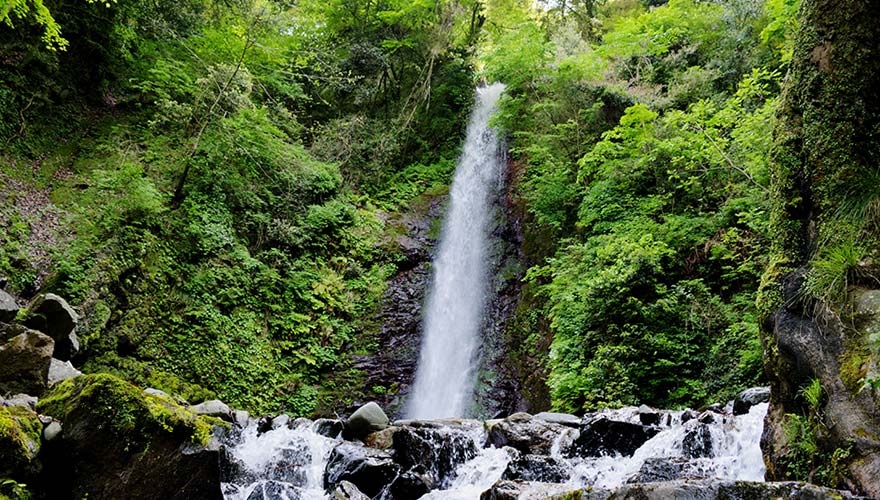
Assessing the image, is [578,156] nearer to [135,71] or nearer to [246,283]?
[246,283]

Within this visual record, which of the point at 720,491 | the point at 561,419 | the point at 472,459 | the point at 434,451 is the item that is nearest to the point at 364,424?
the point at 434,451

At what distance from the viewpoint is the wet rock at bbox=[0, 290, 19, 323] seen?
6.26 meters

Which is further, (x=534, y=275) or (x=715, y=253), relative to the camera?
(x=534, y=275)

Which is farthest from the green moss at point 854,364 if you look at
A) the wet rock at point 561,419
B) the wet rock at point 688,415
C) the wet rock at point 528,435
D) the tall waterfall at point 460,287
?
the tall waterfall at point 460,287

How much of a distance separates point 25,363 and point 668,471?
6480 millimetres

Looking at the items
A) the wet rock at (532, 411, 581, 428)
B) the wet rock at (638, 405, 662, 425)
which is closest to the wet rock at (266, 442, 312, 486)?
the wet rock at (532, 411, 581, 428)

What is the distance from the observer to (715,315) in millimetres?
7352

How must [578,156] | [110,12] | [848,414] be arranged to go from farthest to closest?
[578,156] < [110,12] < [848,414]

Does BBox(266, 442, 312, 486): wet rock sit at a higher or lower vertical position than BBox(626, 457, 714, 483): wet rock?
lower

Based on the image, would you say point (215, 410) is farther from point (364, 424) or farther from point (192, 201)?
point (192, 201)

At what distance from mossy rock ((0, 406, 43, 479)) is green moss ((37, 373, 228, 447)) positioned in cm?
30

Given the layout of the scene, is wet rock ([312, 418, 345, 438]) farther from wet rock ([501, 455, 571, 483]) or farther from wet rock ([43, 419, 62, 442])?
wet rock ([43, 419, 62, 442])

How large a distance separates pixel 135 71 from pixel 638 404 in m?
13.4

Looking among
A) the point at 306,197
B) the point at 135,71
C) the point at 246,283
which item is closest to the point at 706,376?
the point at 246,283
